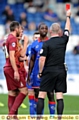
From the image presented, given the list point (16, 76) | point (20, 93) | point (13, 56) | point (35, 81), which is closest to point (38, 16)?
point (35, 81)

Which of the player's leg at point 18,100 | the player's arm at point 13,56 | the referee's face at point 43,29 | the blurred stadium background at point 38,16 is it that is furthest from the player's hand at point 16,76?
the blurred stadium background at point 38,16

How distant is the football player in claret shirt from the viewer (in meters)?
13.3

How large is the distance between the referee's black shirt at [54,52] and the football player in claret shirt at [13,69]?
2.67 feet

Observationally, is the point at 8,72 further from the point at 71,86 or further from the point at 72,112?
the point at 71,86

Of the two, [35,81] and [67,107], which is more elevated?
[35,81]

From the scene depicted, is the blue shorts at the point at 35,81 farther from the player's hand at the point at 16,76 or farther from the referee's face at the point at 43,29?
the referee's face at the point at 43,29

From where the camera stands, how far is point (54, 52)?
12.7 meters

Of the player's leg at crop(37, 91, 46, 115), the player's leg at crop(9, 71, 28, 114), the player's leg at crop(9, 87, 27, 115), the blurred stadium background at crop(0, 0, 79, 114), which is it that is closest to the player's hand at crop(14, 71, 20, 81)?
the player's leg at crop(9, 71, 28, 114)

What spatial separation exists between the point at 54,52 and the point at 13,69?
1068mm

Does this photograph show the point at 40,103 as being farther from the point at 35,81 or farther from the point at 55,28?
the point at 55,28

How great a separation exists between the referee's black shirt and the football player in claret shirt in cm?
81

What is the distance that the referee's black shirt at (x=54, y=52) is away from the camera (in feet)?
41.6

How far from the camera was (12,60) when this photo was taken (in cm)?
1316

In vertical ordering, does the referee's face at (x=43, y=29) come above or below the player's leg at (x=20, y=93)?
above
